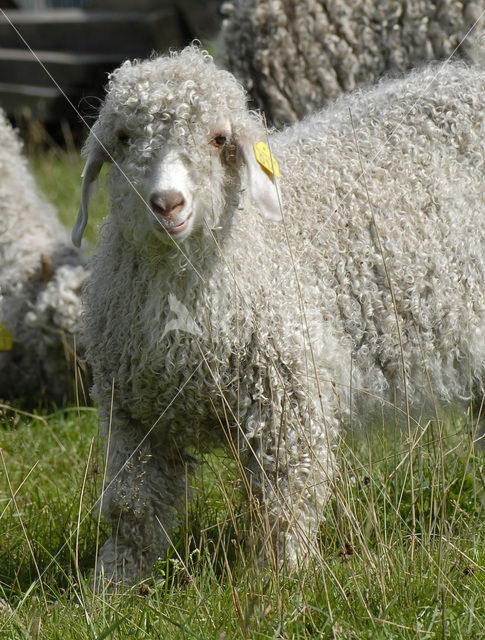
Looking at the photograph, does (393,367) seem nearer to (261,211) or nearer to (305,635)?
(261,211)

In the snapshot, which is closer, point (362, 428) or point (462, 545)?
point (462, 545)

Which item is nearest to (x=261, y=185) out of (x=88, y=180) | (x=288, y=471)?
(x=88, y=180)

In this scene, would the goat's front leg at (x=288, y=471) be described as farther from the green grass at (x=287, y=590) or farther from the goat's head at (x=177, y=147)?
the goat's head at (x=177, y=147)

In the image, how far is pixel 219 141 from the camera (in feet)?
9.05

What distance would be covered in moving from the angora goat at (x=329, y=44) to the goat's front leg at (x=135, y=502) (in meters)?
2.16

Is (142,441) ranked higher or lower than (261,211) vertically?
lower

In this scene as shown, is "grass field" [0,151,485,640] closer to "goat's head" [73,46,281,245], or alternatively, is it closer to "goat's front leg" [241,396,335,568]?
"goat's front leg" [241,396,335,568]

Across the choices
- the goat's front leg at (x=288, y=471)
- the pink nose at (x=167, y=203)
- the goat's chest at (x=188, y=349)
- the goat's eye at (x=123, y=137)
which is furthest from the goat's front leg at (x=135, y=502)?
the goat's eye at (x=123, y=137)

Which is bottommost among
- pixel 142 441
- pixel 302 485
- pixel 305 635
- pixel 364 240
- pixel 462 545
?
pixel 462 545

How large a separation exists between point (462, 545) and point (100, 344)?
1249 millimetres

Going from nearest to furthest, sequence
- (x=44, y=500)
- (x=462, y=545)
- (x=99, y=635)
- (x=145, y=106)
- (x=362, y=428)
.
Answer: (x=99, y=635) → (x=145, y=106) → (x=462, y=545) → (x=362, y=428) → (x=44, y=500)

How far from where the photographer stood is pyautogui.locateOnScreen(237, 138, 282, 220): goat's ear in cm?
274

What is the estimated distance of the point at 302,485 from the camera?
282 centimetres

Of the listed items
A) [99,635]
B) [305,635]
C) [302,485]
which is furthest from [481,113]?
[99,635]
